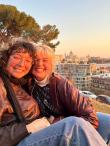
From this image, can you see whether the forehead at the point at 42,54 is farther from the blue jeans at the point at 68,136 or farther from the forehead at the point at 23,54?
the blue jeans at the point at 68,136

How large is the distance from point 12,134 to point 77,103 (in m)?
0.64

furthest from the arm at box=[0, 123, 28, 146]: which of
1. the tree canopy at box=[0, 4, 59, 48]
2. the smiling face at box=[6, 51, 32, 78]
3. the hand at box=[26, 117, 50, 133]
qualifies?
the tree canopy at box=[0, 4, 59, 48]

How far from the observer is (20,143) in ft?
8.41

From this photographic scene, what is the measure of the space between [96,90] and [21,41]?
83.8 m

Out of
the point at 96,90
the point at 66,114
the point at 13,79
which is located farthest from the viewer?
the point at 96,90

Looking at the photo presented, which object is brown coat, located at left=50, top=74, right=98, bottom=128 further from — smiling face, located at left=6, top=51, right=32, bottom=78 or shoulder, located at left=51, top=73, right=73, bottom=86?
→ smiling face, located at left=6, top=51, right=32, bottom=78

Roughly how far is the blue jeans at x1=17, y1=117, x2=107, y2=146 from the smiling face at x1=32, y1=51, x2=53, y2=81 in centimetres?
70

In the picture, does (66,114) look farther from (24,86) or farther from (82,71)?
(82,71)

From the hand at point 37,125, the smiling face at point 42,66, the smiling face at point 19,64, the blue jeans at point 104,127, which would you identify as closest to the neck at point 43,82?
the smiling face at point 42,66

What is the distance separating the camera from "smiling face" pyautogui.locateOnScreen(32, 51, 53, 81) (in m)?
3.14

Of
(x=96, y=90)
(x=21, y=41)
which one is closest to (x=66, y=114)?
(x=21, y=41)

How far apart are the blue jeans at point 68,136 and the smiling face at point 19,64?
0.63m

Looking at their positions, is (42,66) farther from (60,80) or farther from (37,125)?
(37,125)

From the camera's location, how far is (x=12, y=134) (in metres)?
2.61
